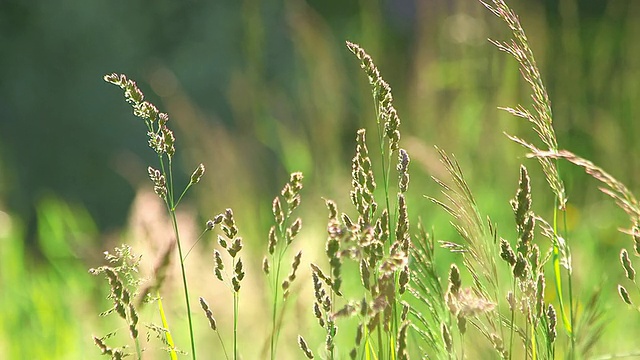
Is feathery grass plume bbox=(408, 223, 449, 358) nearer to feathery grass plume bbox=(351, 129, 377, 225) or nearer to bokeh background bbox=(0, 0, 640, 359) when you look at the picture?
feathery grass plume bbox=(351, 129, 377, 225)

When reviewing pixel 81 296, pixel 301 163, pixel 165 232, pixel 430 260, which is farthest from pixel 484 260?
pixel 301 163

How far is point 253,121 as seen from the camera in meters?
4.09

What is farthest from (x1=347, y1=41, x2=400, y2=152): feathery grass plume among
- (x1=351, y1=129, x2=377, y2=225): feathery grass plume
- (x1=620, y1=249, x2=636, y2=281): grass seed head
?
(x1=620, y1=249, x2=636, y2=281): grass seed head

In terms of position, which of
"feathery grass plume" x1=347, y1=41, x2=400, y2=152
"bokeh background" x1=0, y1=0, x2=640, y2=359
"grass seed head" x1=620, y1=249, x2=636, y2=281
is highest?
"bokeh background" x1=0, y1=0, x2=640, y2=359

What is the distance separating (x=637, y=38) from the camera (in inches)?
145

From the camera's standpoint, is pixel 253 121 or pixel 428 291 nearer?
pixel 428 291

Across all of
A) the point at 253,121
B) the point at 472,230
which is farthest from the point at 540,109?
the point at 253,121

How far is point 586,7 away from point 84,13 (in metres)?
3.36

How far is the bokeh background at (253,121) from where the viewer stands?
2.70m

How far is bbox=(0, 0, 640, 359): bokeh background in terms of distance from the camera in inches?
106

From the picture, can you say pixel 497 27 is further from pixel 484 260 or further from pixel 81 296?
pixel 484 260

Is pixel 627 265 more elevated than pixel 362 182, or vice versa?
pixel 362 182

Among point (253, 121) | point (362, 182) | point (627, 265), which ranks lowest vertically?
point (627, 265)

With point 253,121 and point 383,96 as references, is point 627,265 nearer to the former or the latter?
point 383,96
